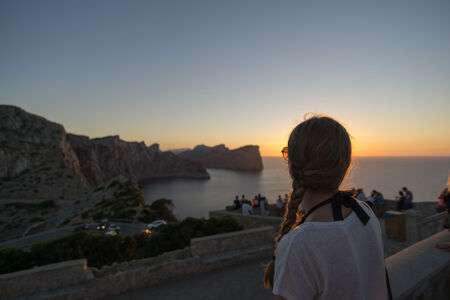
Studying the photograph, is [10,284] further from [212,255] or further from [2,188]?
[2,188]

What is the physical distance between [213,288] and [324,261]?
5929mm

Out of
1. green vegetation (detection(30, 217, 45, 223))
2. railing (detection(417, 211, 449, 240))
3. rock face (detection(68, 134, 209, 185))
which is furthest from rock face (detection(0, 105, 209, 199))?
railing (detection(417, 211, 449, 240))

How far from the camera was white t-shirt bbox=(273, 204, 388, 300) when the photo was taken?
0.89 m

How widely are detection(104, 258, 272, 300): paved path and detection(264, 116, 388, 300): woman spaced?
4908mm

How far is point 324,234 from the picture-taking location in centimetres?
92

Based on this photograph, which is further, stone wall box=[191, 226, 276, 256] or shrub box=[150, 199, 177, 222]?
shrub box=[150, 199, 177, 222]

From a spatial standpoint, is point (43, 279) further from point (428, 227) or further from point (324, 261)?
point (428, 227)

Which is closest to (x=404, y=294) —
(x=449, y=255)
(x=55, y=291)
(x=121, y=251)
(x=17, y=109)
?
(x=449, y=255)

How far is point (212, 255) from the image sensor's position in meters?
6.98

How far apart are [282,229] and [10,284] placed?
7.01 m

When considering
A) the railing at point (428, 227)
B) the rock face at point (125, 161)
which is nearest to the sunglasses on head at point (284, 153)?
the railing at point (428, 227)

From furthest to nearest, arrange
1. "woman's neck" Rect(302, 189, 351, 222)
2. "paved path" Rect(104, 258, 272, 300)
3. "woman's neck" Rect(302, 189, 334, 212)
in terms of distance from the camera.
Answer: "paved path" Rect(104, 258, 272, 300)
"woman's neck" Rect(302, 189, 334, 212)
"woman's neck" Rect(302, 189, 351, 222)

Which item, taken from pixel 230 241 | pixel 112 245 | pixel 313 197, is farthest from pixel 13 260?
pixel 313 197

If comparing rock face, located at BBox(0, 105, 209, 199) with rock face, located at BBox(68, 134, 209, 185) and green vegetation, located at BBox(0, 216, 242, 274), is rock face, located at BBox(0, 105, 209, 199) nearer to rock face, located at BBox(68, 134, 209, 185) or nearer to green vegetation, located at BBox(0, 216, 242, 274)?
rock face, located at BBox(68, 134, 209, 185)
